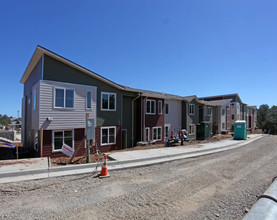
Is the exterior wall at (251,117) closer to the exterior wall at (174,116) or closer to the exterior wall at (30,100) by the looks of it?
the exterior wall at (174,116)

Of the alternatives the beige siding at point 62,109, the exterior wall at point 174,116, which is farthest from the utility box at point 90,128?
the exterior wall at point 174,116

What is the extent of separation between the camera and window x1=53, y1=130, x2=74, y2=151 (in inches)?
456

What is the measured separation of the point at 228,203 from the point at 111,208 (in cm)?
338

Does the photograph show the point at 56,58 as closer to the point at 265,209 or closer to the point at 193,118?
the point at 265,209

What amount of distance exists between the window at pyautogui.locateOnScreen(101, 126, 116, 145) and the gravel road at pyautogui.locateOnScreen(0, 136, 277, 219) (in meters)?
7.14

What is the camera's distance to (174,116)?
22078mm

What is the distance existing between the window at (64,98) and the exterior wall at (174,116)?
12.3 m

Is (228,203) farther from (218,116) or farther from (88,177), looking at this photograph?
(218,116)

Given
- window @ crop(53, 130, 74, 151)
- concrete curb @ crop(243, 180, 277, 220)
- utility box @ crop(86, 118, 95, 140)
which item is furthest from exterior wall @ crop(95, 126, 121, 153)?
concrete curb @ crop(243, 180, 277, 220)

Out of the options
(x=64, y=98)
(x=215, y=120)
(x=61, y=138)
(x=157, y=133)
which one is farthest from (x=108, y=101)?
(x=215, y=120)

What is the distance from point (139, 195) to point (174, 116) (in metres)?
17.9

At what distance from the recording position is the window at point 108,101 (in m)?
14.4

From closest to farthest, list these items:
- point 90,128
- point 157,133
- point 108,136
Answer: point 90,128 → point 108,136 → point 157,133

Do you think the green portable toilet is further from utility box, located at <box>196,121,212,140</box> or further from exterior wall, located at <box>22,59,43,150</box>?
exterior wall, located at <box>22,59,43,150</box>
